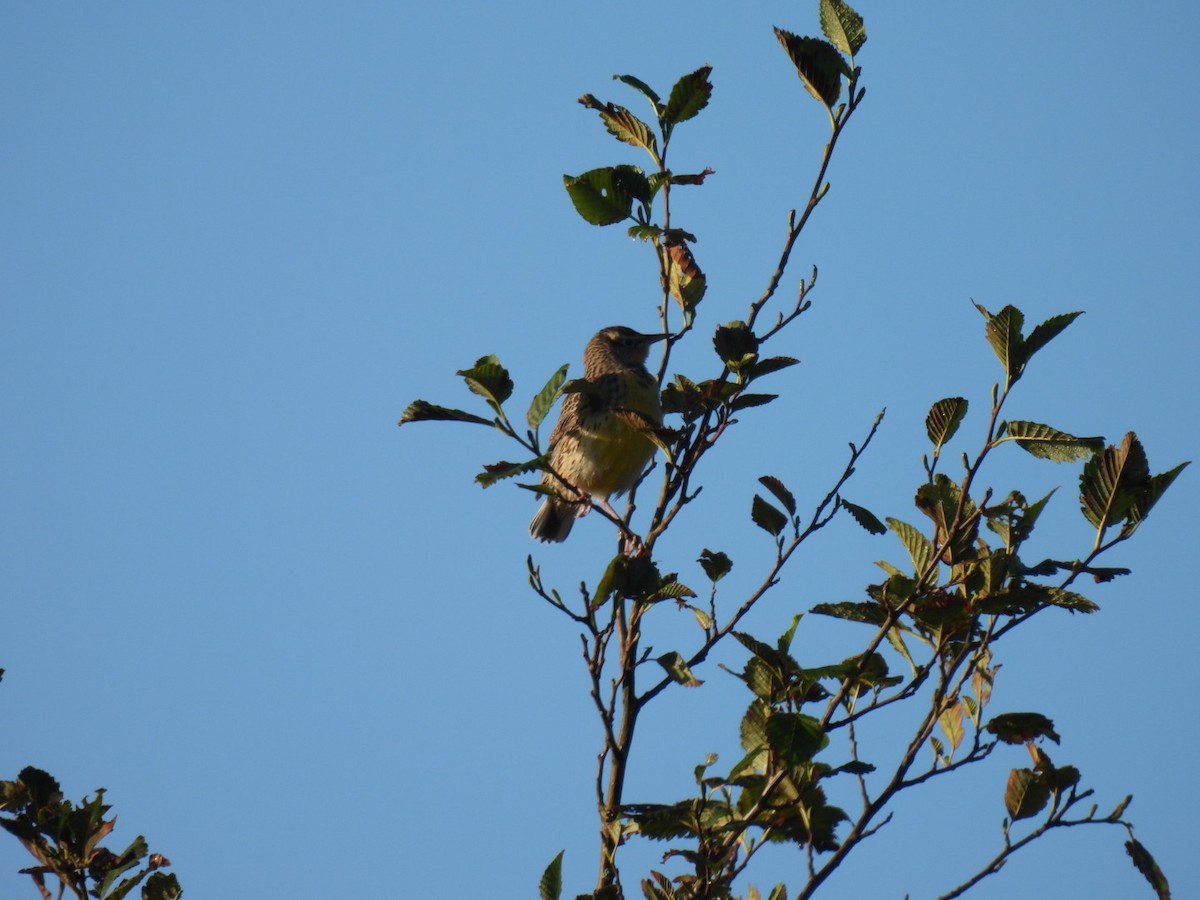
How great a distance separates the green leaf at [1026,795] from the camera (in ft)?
10.1

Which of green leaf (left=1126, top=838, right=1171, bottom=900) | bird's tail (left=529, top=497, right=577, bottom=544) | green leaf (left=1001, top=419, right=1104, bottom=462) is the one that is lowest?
green leaf (left=1126, top=838, right=1171, bottom=900)

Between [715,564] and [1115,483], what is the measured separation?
3.83 ft

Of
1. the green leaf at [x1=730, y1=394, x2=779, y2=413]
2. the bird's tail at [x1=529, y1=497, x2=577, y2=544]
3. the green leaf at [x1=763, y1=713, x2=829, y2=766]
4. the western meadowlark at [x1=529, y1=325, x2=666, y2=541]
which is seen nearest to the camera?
the green leaf at [x1=763, y1=713, x2=829, y2=766]

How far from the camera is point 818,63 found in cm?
335

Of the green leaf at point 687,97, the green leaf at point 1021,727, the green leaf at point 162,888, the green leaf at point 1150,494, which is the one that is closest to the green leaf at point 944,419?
the green leaf at point 1150,494

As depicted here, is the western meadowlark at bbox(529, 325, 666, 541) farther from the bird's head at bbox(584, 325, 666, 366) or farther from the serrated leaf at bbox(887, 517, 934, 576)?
the serrated leaf at bbox(887, 517, 934, 576)

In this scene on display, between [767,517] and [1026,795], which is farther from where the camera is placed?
[767,517]

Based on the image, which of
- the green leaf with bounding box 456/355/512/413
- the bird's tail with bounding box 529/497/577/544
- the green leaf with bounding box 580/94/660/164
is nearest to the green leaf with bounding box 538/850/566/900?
the green leaf with bounding box 456/355/512/413

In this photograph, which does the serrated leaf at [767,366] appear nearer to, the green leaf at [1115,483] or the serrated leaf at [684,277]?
the serrated leaf at [684,277]

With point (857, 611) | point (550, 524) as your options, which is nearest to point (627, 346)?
point (550, 524)

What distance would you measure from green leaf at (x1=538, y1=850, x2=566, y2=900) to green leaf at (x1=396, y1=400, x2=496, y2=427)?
3.62ft

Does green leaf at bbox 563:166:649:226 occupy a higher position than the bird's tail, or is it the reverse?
the bird's tail

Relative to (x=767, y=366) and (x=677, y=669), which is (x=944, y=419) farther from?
(x=677, y=669)

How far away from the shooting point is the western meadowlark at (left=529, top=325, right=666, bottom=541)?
7.13 meters
